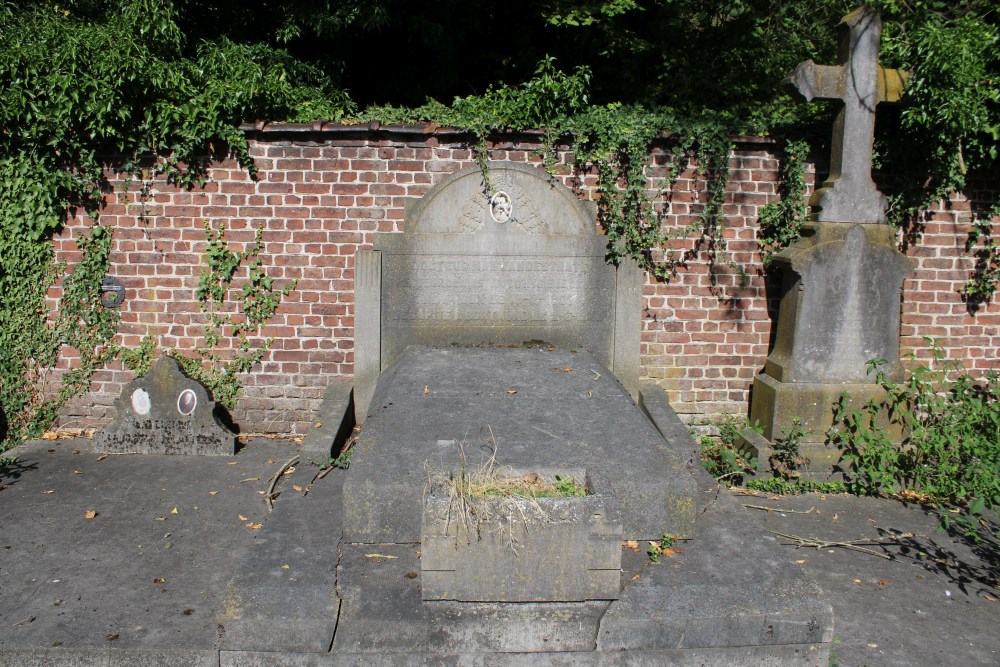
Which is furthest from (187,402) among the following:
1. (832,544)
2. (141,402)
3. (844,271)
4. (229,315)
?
(844,271)

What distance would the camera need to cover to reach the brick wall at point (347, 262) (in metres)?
6.62

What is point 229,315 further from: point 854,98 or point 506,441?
point 854,98

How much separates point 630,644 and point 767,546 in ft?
3.59

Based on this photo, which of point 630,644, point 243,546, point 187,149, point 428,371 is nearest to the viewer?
point 630,644

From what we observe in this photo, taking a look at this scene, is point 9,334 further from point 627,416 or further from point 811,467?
point 811,467

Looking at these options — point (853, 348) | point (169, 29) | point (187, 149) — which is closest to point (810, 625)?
point (853, 348)

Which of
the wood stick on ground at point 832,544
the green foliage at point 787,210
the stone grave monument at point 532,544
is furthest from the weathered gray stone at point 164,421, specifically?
the green foliage at point 787,210

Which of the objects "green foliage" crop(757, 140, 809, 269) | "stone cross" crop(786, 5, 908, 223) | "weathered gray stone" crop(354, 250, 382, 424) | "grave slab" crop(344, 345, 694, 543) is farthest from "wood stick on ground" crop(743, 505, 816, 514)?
"weathered gray stone" crop(354, 250, 382, 424)

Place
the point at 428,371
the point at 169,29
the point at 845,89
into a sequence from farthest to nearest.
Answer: the point at 169,29, the point at 845,89, the point at 428,371

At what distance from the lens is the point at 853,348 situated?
20.4ft

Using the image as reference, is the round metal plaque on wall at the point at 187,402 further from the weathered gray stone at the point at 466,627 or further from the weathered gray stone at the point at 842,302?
the weathered gray stone at the point at 842,302

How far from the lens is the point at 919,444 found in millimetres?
6031

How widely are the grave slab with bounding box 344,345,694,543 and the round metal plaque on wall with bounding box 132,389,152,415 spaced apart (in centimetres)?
200

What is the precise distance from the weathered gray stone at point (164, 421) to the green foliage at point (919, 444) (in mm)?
4808
